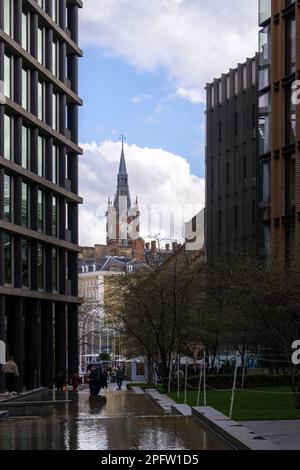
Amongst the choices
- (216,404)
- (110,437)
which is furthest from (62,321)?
(110,437)

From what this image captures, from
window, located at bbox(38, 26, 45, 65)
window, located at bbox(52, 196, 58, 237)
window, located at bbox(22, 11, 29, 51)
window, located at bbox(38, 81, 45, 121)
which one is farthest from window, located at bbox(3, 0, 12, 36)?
window, located at bbox(52, 196, 58, 237)

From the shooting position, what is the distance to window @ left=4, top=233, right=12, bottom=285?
55.0 meters

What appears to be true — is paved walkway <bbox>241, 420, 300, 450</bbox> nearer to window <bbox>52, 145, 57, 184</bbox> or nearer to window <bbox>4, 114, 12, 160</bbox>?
window <bbox>4, 114, 12, 160</bbox>

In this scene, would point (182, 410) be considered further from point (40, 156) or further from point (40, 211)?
point (40, 156)

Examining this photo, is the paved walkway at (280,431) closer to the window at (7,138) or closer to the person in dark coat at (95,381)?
the person in dark coat at (95,381)

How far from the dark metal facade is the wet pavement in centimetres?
4265

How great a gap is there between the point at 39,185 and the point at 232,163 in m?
24.3

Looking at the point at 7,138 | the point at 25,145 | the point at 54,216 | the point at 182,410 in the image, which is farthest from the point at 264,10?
the point at 182,410

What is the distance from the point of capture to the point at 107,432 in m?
23.8

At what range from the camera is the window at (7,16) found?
183 feet

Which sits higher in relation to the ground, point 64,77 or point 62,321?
point 64,77
